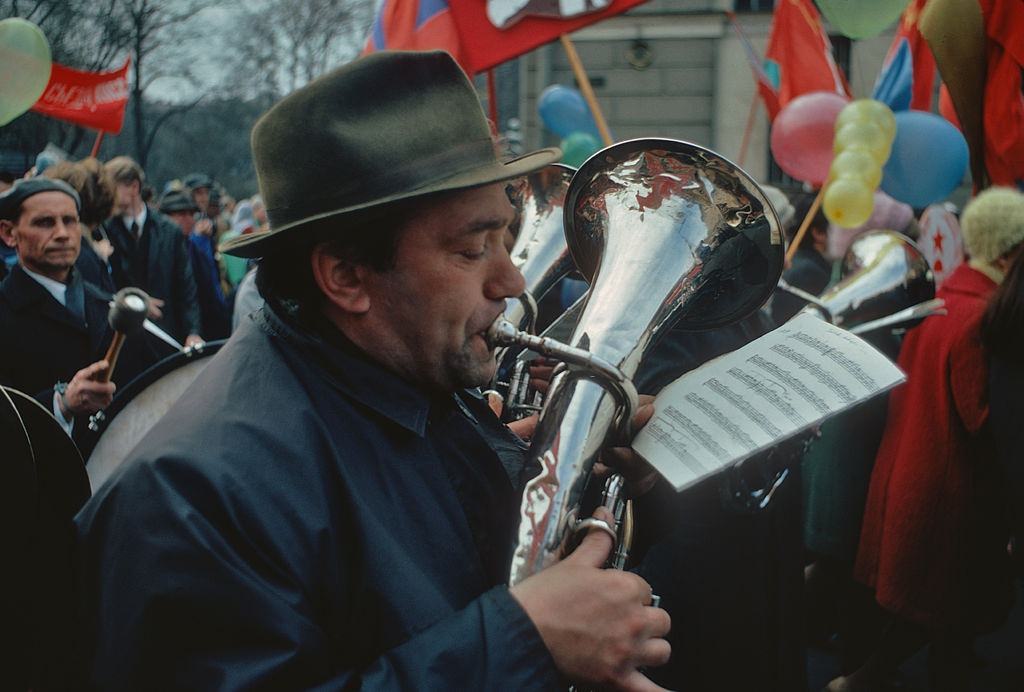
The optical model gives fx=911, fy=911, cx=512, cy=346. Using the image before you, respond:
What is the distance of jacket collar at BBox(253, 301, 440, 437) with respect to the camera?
1.36 metres

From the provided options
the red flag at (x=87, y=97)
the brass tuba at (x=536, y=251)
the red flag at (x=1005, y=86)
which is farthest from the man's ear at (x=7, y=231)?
the red flag at (x=1005, y=86)

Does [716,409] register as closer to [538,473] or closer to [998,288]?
[538,473]

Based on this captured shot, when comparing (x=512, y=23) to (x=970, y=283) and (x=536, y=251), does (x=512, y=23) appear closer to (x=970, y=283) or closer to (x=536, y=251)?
(x=536, y=251)

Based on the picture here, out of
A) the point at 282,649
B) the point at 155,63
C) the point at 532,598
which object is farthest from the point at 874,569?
the point at 155,63

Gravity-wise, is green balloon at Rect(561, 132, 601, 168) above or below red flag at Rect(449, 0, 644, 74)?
below

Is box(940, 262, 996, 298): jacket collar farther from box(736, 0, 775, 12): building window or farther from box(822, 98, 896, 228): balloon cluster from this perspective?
box(736, 0, 775, 12): building window

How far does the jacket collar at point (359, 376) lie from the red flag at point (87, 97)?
422cm

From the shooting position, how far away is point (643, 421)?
1541mm

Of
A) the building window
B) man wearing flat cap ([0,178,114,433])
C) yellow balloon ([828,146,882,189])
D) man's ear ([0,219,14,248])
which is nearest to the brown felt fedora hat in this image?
man wearing flat cap ([0,178,114,433])

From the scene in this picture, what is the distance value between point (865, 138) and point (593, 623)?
430cm

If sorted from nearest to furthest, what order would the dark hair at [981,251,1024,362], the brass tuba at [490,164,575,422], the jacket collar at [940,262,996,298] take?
the brass tuba at [490,164,575,422]
the dark hair at [981,251,1024,362]
the jacket collar at [940,262,996,298]

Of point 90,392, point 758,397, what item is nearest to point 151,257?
point 90,392

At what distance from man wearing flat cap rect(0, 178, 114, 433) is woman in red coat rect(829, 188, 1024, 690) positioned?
297 centimetres

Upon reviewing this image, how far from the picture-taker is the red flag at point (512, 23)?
14.4 ft
